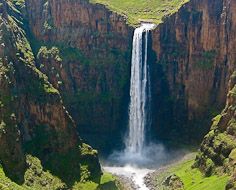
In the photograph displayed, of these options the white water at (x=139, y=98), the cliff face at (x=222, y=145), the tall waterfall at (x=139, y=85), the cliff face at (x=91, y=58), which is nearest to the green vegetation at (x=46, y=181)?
the cliff face at (x=222, y=145)

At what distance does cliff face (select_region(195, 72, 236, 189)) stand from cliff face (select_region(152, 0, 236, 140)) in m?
13.8

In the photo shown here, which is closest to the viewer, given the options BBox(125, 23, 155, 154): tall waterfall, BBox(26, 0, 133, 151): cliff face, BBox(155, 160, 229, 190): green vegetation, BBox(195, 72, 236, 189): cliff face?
BBox(155, 160, 229, 190): green vegetation

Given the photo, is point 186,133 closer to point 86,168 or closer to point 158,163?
point 158,163

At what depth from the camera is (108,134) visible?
108 meters

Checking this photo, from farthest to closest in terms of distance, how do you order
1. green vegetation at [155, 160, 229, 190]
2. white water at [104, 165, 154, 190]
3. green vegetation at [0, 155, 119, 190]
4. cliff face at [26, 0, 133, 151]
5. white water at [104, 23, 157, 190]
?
1. cliff face at [26, 0, 133, 151]
2. white water at [104, 23, 157, 190]
3. white water at [104, 165, 154, 190]
4. green vegetation at [0, 155, 119, 190]
5. green vegetation at [155, 160, 229, 190]

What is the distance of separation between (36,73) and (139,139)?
25609mm

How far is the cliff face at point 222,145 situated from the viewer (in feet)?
258

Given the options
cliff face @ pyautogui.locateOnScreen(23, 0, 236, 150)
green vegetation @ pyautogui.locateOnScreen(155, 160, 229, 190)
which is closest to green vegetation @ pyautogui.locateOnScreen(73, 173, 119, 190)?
green vegetation @ pyautogui.locateOnScreen(155, 160, 229, 190)

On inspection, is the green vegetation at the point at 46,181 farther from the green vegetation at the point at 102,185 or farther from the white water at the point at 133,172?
the white water at the point at 133,172

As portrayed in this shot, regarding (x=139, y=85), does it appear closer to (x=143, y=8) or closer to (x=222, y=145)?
(x=143, y=8)

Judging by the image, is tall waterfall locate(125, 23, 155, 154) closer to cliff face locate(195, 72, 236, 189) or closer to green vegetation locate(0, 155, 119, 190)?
green vegetation locate(0, 155, 119, 190)

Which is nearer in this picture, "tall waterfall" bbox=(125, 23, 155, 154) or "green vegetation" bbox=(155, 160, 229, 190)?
"green vegetation" bbox=(155, 160, 229, 190)

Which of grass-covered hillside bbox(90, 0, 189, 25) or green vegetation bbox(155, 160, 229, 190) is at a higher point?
grass-covered hillside bbox(90, 0, 189, 25)

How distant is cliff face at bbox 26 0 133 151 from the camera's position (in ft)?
357
